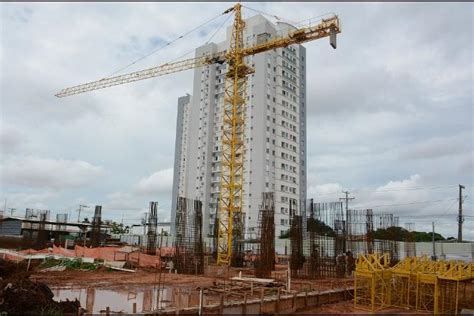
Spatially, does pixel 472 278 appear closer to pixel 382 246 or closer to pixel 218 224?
pixel 382 246

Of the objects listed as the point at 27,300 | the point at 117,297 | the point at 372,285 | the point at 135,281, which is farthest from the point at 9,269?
the point at 372,285

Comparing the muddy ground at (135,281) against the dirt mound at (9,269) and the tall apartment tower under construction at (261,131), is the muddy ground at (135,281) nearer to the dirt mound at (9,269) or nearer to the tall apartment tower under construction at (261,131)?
the dirt mound at (9,269)

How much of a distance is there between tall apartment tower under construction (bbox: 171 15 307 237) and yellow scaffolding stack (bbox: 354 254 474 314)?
4458cm

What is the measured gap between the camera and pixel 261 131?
62.1 m

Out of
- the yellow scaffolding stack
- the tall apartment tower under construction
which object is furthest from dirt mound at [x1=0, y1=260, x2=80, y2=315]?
the tall apartment tower under construction

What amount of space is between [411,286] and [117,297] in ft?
30.6

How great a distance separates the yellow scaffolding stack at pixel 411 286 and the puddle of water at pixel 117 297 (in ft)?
19.7

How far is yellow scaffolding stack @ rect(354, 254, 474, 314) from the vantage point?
489 inches

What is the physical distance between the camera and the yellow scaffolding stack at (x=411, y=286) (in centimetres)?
1242

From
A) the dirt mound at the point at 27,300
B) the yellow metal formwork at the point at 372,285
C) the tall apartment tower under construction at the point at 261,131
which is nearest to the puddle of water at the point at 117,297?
the dirt mound at the point at 27,300

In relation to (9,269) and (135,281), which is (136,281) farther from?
(9,269)

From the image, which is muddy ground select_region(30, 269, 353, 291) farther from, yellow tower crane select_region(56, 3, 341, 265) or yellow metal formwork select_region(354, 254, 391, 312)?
yellow tower crane select_region(56, 3, 341, 265)

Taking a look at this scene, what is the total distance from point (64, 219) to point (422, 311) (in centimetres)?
4634

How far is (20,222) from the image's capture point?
44938mm
